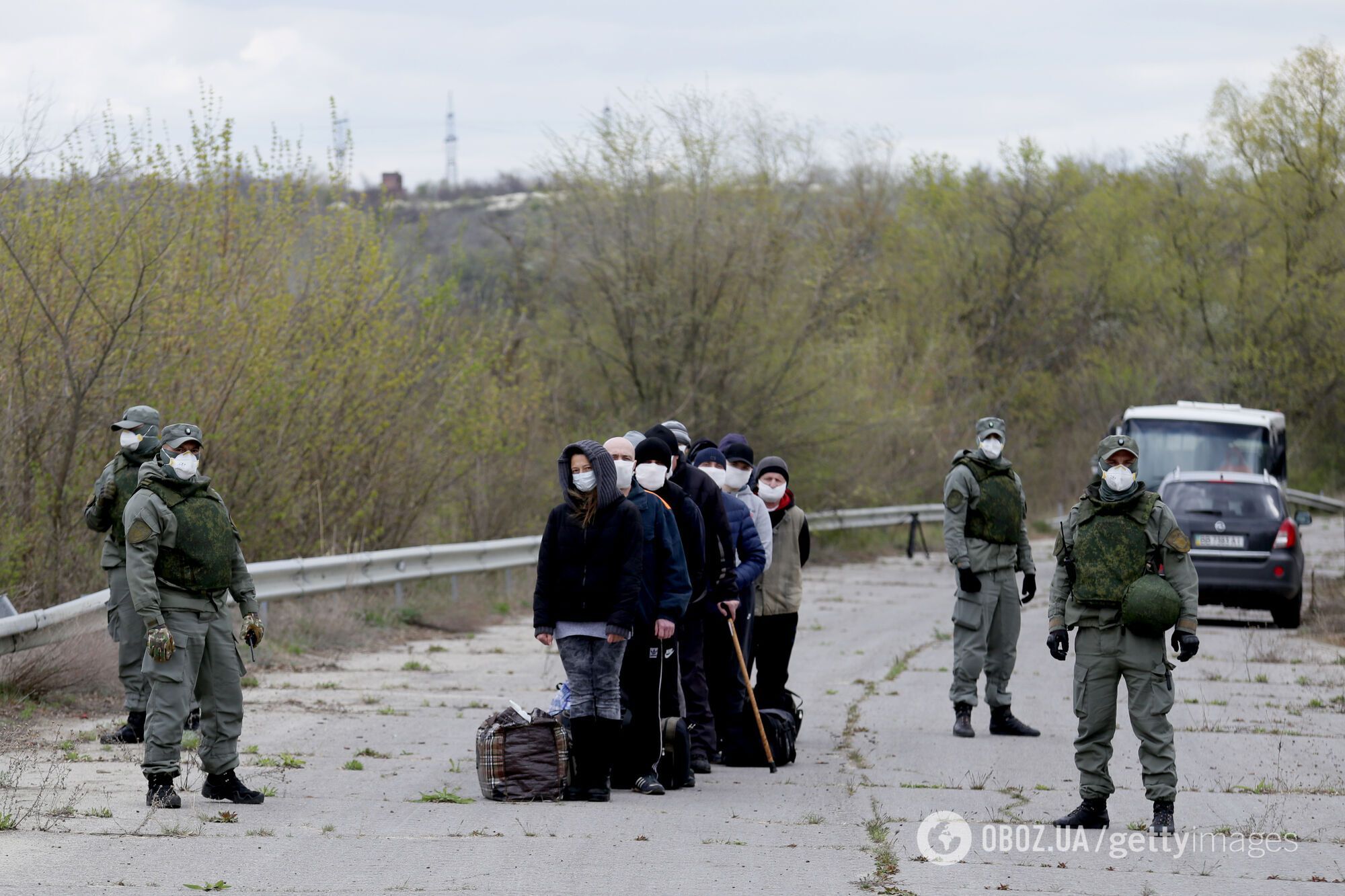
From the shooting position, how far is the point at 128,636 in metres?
10.1

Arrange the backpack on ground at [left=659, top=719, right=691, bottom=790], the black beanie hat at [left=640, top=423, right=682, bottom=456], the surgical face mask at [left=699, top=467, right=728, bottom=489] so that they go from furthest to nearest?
1. the surgical face mask at [left=699, top=467, right=728, bottom=489]
2. the black beanie hat at [left=640, top=423, right=682, bottom=456]
3. the backpack on ground at [left=659, top=719, right=691, bottom=790]

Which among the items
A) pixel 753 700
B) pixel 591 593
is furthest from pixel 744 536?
pixel 591 593

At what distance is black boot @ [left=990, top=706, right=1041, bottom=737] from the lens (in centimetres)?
1117

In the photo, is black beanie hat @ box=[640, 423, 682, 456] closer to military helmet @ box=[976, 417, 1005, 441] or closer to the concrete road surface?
the concrete road surface

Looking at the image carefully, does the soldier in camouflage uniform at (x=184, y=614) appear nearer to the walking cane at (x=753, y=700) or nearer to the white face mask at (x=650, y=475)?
the white face mask at (x=650, y=475)

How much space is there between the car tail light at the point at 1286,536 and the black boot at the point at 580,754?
1216 centimetres

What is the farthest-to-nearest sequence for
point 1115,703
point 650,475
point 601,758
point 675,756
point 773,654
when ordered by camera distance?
point 773,654 → point 650,475 → point 675,756 → point 601,758 → point 1115,703

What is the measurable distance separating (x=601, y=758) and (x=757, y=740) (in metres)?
1.55

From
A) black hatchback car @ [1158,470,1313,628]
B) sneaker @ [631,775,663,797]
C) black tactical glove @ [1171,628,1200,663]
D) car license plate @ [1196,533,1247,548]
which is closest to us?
black tactical glove @ [1171,628,1200,663]

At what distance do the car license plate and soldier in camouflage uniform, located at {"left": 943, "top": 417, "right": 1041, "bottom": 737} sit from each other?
26.7ft

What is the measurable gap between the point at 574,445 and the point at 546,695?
4.16 metres

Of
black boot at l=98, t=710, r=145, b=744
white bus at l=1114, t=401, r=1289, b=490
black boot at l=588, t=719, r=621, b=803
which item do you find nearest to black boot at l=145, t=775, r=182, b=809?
black boot at l=98, t=710, r=145, b=744

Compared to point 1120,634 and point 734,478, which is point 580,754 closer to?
point 734,478

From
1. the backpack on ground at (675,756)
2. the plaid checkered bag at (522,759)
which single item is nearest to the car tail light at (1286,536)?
the backpack on ground at (675,756)
